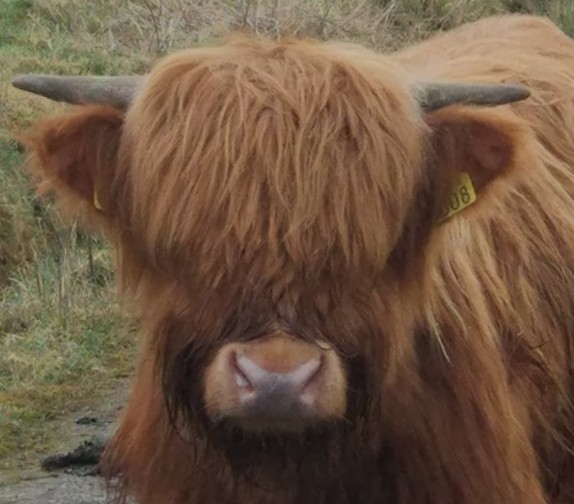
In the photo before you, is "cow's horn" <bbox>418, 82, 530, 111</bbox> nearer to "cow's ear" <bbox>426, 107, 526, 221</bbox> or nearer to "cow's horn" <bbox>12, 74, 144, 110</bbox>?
"cow's ear" <bbox>426, 107, 526, 221</bbox>

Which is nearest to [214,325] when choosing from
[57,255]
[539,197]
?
[539,197]

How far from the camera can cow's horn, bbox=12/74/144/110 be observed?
3.23 metres

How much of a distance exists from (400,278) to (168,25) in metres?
9.16

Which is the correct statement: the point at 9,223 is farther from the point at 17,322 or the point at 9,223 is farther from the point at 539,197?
the point at 539,197

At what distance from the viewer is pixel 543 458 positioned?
4117mm

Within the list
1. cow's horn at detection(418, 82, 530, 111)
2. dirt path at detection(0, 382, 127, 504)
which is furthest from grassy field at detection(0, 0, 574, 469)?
cow's horn at detection(418, 82, 530, 111)

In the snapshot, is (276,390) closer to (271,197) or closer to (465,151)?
(271,197)

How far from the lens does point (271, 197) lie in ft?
10.2

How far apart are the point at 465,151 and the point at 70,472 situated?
91.2 inches

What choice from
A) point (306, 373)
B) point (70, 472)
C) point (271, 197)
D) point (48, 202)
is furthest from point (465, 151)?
point (48, 202)

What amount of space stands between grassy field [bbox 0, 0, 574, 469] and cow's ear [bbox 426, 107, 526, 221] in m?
2.08

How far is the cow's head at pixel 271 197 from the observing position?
304 cm

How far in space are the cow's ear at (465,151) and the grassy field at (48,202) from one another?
Answer: 208 centimetres

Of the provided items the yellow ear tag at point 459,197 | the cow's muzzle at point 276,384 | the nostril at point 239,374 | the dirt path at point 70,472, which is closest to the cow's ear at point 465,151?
the yellow ear tag at point 459,197
